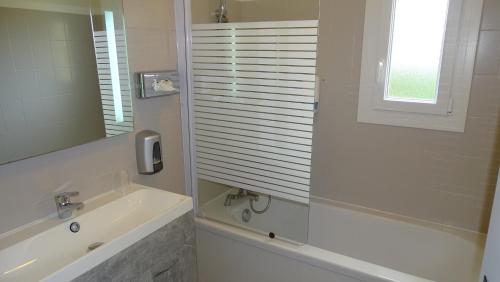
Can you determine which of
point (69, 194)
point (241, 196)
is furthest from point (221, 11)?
point (69, 194)

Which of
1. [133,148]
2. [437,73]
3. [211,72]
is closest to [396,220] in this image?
[437,73]

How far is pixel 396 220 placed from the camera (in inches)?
94.1

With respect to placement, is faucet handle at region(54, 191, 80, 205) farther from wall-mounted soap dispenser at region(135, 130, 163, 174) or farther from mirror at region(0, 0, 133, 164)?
wall-mounted soap dispenser at region(135, 130, 163, 174)

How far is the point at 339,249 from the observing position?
2512mm

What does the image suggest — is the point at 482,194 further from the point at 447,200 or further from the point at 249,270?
the point at 249,270

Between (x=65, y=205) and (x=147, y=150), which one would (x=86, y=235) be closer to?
(x=65, y=205)

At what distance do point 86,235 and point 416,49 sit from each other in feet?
7.04

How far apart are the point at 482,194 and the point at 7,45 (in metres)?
2.57

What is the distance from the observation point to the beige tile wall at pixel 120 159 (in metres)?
1.29

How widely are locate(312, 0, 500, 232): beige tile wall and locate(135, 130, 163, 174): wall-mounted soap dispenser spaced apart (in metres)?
1.28

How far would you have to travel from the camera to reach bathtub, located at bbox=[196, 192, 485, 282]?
1766mm

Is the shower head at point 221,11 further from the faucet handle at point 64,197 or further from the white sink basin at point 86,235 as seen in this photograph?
the faucet handle at point 64,197

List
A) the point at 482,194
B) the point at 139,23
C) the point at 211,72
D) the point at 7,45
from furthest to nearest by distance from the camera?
the point at 482,194
the point at 211,72
the point at 139,23
the point at 7,45

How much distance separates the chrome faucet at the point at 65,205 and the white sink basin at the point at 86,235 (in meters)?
0.03
